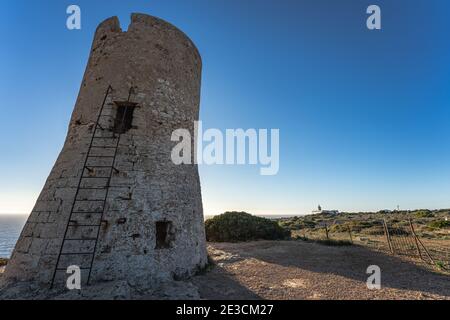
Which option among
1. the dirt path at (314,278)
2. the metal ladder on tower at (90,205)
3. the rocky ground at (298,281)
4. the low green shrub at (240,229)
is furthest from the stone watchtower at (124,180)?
the low green shrub at (240,229)

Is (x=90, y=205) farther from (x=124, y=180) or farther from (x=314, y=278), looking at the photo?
(x=314, y=278)

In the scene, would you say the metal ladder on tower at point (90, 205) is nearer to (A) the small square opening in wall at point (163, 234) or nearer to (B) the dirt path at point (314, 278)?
(A) the small square opening in wall at point (163, 234)

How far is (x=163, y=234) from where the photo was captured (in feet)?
22.5

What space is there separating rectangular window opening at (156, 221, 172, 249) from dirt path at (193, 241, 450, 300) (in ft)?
4.68

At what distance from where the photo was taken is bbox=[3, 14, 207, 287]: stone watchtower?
566 cm

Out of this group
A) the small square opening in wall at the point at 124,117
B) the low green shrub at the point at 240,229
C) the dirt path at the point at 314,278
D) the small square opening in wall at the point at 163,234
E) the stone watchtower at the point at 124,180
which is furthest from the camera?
the low green shrub at the point at 240,229

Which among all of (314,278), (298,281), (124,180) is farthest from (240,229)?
(124,180)

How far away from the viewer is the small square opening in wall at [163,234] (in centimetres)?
670

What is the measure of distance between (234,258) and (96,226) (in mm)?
6304

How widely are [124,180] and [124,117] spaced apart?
2.12 meters

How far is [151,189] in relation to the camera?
673 centimetres

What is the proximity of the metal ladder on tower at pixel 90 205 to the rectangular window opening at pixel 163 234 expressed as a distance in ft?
5.18

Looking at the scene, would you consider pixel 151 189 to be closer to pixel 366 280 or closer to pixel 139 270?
pixel 139 270

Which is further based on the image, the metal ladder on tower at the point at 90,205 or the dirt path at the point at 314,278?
the dirt path at the point at 314,278
